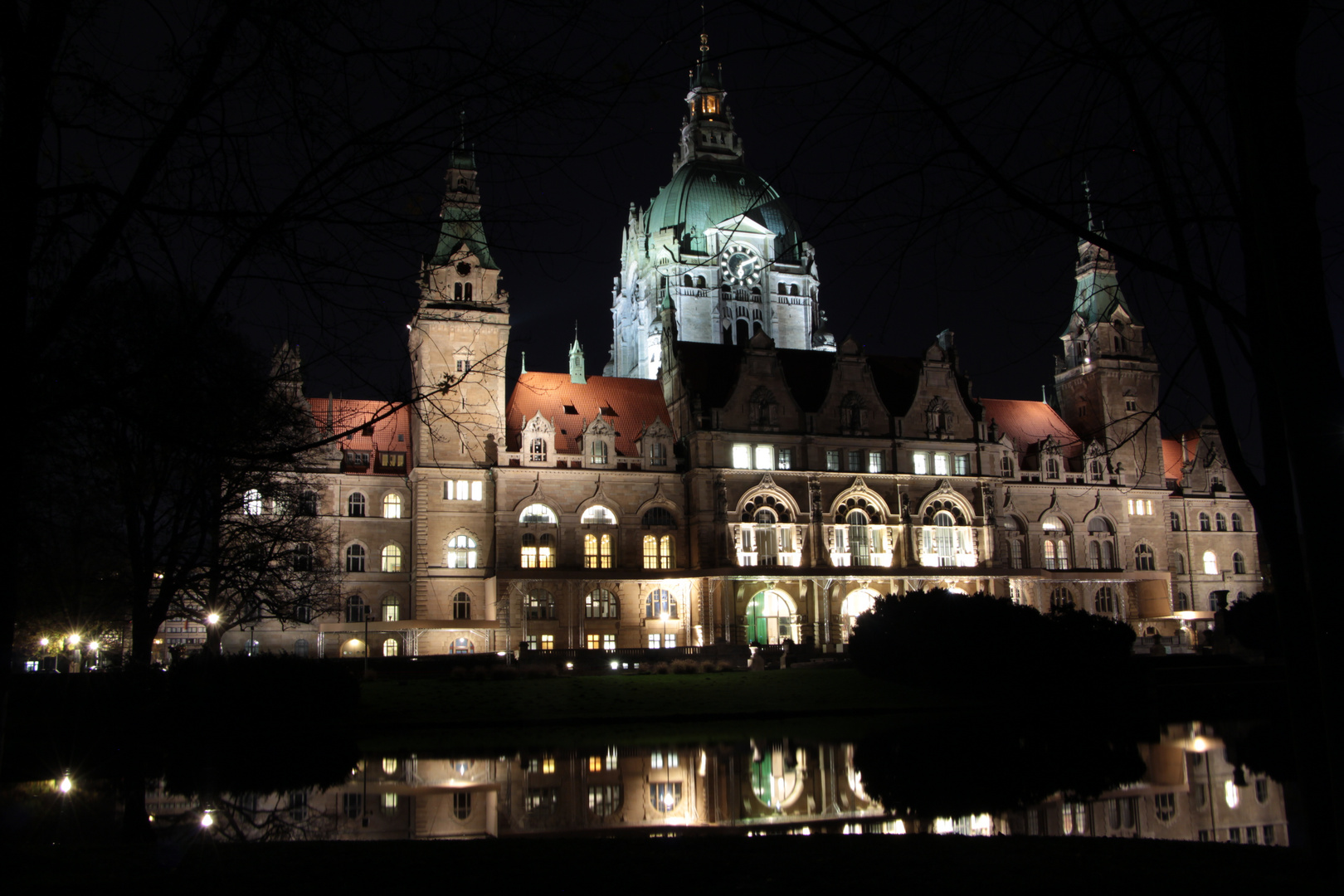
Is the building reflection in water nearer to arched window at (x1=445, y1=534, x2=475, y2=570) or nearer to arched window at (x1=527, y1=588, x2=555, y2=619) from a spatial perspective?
arched window at (x1=527, y1=588, x2=555, y2=619)

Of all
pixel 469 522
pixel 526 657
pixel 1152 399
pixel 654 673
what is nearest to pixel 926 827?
pixel 654 673

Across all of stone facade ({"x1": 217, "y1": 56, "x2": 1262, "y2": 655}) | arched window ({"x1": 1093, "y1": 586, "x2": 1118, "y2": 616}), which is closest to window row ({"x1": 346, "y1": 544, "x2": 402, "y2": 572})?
stone facade ({"x1": 217, "y1": 56, "x2": 1262, "y2": 655})

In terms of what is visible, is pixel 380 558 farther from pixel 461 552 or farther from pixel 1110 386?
pixel 1110 386

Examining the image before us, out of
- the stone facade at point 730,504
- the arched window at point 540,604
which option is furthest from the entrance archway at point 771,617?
the arched window at point 540,604

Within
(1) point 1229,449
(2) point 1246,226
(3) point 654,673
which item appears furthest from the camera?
(3) point 654,673

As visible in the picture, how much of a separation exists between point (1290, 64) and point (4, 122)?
9.94 metres

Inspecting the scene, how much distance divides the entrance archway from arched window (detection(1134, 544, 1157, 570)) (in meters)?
28.2

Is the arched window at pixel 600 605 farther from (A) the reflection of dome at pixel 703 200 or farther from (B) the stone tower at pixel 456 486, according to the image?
(A) the reflection of dome at pixel 703 200

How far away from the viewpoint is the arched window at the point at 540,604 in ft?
210

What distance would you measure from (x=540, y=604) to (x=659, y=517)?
8.96 metres

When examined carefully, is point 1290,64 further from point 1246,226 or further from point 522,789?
point 522,789

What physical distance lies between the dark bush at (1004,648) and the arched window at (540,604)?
22.3 metres

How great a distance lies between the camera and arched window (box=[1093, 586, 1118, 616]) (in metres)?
77.6

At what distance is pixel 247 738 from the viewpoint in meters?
33.7
